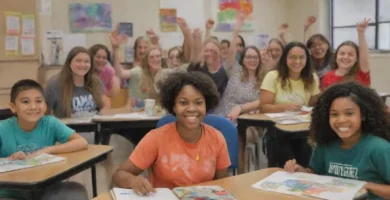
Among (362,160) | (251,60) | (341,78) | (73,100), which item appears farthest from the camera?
(251,60)

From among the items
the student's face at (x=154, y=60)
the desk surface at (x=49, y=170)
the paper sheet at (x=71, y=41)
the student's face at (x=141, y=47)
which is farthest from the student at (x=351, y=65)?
the paper sheet at (x=71, y=41)

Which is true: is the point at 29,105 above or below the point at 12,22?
below

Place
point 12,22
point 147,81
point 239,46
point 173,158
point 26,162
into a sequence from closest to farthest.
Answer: point 173,158
point 26,162
point 147,81
point 12,22
point 239,46

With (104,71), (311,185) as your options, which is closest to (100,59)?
(104,71)

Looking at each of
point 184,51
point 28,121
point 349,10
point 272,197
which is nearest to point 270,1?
point 349,10

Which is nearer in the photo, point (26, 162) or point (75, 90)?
point (26, 162)

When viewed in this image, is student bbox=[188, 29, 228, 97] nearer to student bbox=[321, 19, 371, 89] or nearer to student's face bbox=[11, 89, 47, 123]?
student bbox=[321, 19, 371, 89]

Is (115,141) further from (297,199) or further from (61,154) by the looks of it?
(297,199)

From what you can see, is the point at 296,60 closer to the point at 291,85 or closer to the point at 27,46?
the point at 291,85

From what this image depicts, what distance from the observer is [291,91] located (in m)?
3.69

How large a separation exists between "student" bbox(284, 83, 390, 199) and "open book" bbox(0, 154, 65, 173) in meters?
1.15

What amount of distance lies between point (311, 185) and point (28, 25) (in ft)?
13.8

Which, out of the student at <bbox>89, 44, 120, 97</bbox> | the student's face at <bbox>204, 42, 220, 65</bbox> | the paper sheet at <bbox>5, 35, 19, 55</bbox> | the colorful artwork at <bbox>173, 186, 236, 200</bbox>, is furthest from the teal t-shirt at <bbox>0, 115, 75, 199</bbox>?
the paper sheet at <bbox>5, 35, 19, 55</bbox>

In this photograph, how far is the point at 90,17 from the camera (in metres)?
6.07
